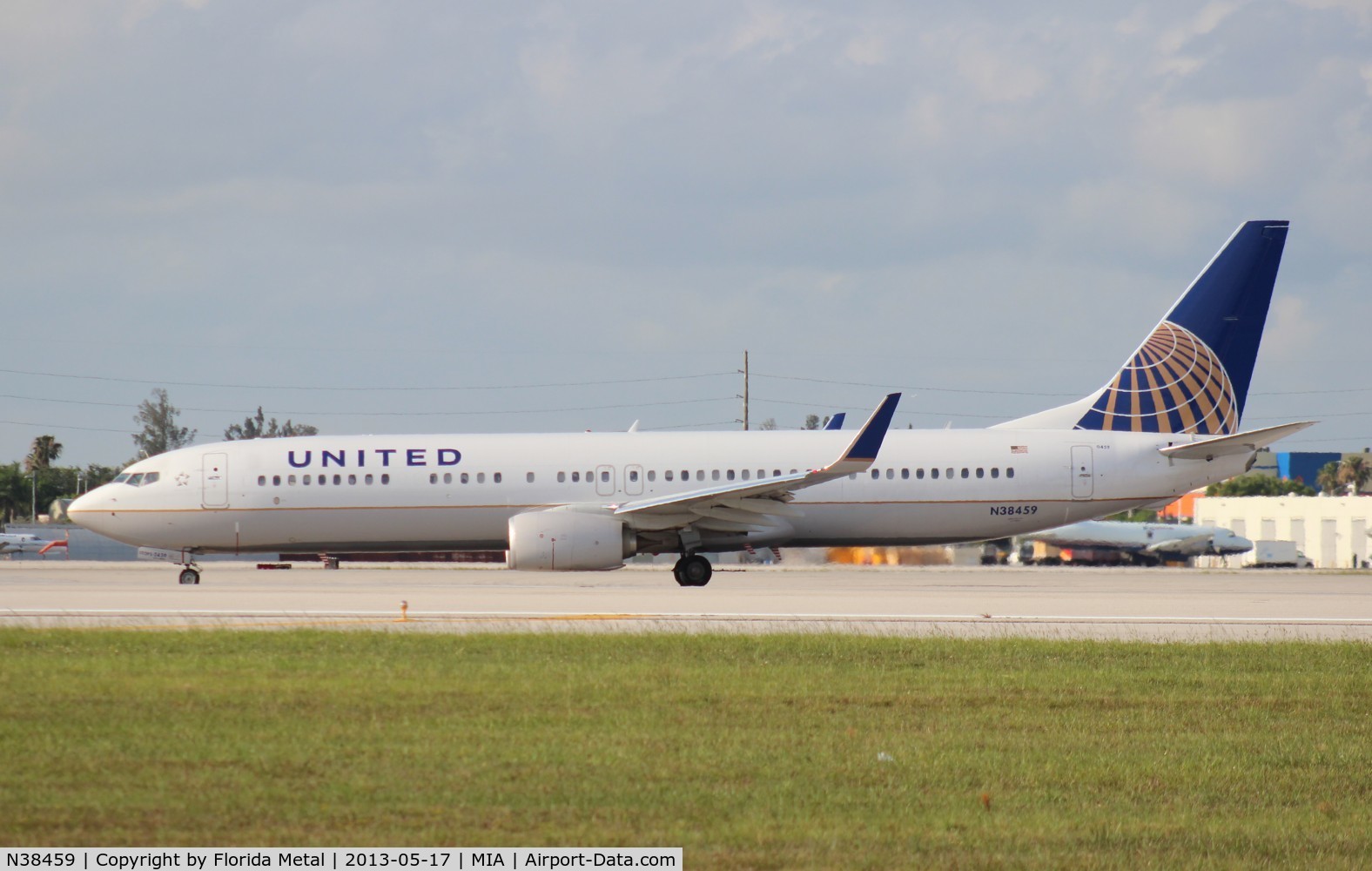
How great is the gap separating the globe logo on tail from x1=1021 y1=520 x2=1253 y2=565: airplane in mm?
31670

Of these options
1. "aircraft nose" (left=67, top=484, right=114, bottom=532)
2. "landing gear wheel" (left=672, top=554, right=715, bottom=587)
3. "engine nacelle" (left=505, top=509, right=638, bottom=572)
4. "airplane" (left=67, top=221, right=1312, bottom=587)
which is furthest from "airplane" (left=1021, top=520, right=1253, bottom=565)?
"aircraft nose" (left=67, top=484, right=114, bottom=532)

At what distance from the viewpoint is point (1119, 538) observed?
63250mm

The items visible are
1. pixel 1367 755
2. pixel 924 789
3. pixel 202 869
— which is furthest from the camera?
pixel 1367 755

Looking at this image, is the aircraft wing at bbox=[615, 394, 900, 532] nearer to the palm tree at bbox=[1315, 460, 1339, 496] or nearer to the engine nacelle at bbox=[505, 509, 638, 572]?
the engine nacelle at bbox=[505, 509, 638, 572]

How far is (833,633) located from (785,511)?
13341 mm

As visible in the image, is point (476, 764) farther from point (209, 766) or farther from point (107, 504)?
point (107, 504)

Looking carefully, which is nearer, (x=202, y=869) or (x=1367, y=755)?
(x=202, y=869)

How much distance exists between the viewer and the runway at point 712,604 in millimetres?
17000

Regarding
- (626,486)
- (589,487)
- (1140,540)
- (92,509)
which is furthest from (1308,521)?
(92,509)

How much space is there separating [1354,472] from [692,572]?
103794 millimetres

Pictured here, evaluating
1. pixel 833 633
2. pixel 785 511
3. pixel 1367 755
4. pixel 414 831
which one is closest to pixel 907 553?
pixel 785 511

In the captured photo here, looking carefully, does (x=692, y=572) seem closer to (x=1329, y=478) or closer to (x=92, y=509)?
(x=92, y=509)

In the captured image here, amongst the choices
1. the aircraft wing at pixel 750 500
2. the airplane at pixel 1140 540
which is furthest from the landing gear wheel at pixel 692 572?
the airplane at pixel 1140 540

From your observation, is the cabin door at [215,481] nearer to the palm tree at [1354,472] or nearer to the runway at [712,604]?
the runway at [712,604]
